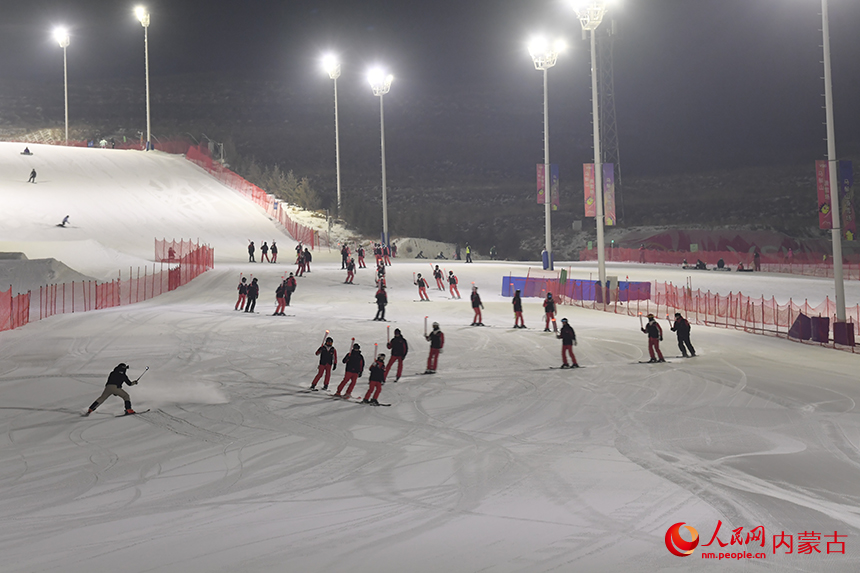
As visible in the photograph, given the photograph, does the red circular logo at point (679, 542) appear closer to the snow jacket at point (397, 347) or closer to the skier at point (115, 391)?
the snow jacket at point (397, 347)

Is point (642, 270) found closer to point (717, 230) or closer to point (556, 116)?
point (717, 230)

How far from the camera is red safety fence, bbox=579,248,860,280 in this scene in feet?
146

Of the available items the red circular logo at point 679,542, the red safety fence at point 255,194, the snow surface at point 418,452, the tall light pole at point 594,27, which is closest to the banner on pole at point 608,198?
the tall light pole at point 594,27

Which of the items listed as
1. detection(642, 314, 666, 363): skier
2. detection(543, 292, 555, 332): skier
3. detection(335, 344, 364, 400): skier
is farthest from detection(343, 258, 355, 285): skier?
detection(335, 344, 364, 400): skier

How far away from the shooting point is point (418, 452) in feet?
36.7

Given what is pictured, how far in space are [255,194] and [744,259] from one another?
38325 millimetres

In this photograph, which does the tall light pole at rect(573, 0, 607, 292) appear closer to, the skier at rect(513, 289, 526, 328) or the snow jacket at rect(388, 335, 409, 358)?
the skier at rect(513, 289, 526, 328)

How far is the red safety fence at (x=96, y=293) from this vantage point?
25141 mm

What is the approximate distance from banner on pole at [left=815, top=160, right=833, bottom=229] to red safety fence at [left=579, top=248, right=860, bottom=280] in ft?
74.8

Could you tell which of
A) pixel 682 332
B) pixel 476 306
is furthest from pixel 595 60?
pixel 682 332

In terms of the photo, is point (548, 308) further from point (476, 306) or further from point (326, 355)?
point (326, 355)

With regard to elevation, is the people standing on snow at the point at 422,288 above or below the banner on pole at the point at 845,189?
below

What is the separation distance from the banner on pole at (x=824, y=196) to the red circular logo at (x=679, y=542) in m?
17.1

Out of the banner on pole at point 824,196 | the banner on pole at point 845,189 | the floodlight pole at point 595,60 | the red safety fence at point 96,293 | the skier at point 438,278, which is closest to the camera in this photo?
the banner on pole at point 845,189
